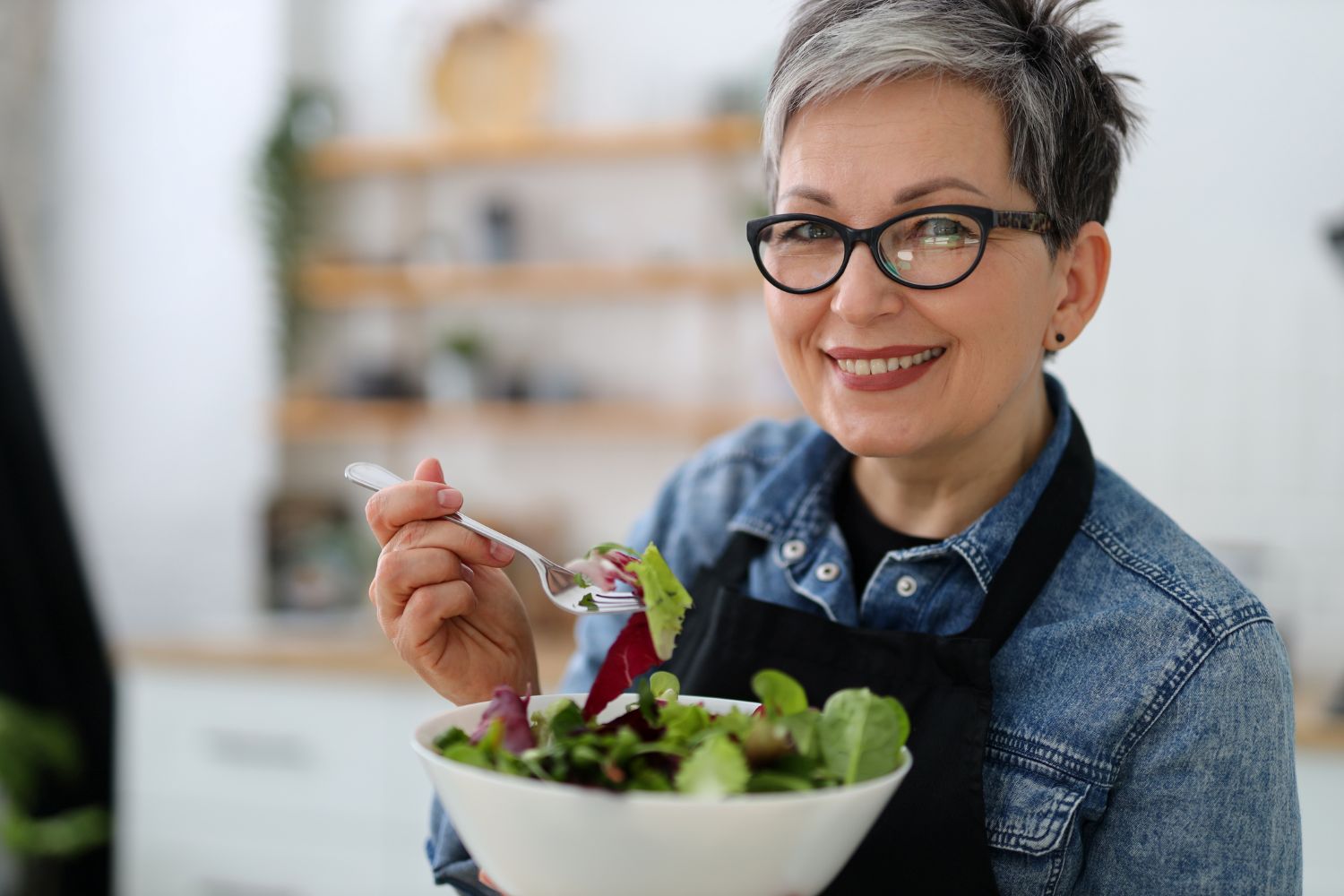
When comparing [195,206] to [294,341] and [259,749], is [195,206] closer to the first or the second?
[294,341]

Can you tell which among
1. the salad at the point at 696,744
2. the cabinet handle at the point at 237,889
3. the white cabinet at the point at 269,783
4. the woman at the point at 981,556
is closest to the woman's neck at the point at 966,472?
the woman at the point at 981,556

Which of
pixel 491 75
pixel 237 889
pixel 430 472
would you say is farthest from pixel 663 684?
pixel 491 75

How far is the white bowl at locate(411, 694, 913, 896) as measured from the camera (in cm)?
59

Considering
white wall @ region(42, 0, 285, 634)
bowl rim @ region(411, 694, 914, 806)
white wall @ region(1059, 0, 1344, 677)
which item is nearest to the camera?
bowl rim @ region(411, 694, 914, 806)

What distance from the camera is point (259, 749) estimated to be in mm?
2748

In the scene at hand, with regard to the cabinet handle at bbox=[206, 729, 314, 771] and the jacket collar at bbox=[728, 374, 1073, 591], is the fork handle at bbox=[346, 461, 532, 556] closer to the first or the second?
the jacket collar at bbox=[728, 374, 1073, 591]

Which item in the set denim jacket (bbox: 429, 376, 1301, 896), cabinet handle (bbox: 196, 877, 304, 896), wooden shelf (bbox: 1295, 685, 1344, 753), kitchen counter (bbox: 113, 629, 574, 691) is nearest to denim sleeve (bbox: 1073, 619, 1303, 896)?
denim jacket (bbox: 429, 376, 1301, 896)

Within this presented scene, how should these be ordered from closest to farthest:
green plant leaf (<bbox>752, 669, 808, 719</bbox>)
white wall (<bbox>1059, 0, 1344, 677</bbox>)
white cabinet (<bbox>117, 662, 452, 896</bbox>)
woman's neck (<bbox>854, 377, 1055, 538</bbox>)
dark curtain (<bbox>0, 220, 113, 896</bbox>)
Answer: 1. green plant leaf (<bbox>752, 669, 808, 719</bbox>)
2. woman's neck (<bbox>854, 377, 1055, 538</bbox>)
3. white wall (<bbox>1059, 0, 1344, 677</bbox>)
4. white cabinet (<bbox>117, 662, 452, 896</bbox>)
5. dark curtain (<bbox>0, 220, 113, 896</bbox>)

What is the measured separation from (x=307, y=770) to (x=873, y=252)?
2.16m

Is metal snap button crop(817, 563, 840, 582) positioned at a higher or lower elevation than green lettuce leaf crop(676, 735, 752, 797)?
lower

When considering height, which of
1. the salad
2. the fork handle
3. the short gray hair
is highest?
the short gray hair

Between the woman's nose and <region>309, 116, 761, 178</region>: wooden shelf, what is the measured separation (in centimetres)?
204

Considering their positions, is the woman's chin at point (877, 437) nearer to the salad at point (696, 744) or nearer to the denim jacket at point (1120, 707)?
the denim jacket at point (1120, 707)

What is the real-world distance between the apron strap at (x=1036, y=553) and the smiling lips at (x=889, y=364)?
18cm
